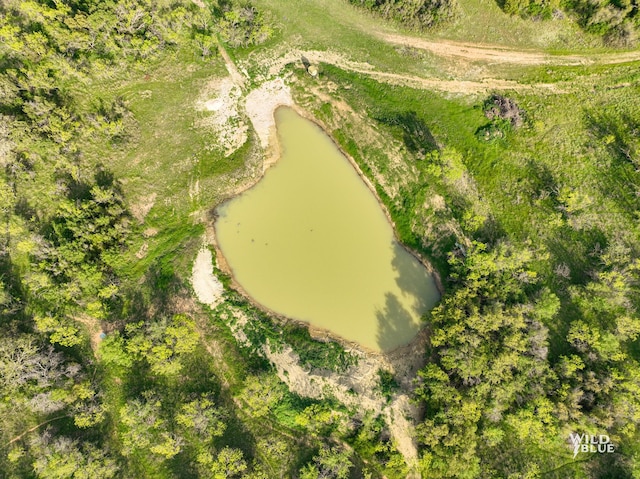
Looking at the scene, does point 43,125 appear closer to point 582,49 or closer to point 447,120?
point 447,120

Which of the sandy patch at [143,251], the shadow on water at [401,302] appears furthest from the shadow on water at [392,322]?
the sandy patch at [143,251]

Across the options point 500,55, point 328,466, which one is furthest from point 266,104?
point 328,466

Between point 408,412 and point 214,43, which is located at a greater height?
point 214,43

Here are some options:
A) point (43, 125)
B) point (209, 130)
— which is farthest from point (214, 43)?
point (43, 125)

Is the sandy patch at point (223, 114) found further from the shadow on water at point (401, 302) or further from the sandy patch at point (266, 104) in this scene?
the shadow on water at point (401, 302)

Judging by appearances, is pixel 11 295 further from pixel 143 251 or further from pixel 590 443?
pixel 590 443
